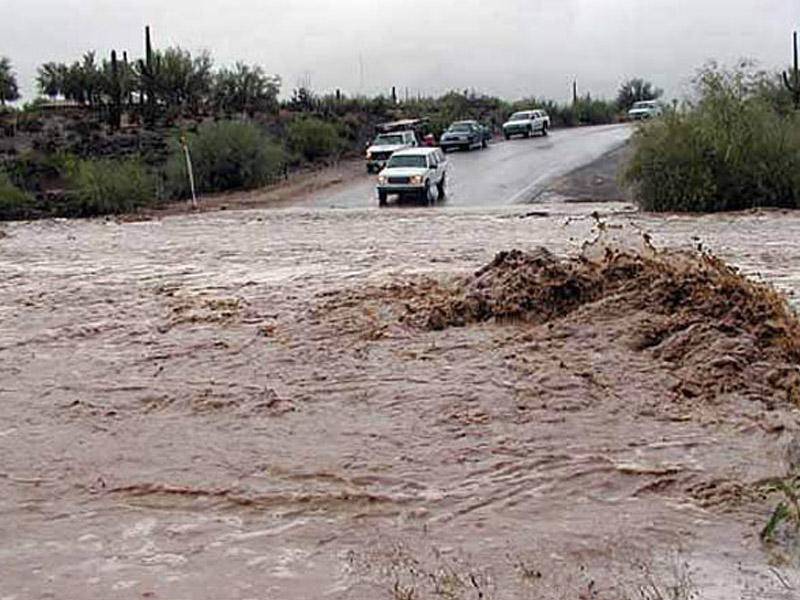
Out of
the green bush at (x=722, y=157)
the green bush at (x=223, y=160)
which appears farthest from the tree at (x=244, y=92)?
the green bush at (x=722, y=157)

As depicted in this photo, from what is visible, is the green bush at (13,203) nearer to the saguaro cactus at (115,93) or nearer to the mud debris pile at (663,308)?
the saguaro cactus at (115,93)

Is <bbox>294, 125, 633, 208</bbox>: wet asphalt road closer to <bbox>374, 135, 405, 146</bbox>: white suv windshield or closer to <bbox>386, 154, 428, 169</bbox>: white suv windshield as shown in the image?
<bbox>386, 154, 428, 169</bbox>: white suv windshield

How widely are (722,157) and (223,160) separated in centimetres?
2031

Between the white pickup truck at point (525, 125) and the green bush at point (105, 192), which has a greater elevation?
the white pickup truck at point (525, 125)

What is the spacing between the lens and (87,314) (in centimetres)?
1708

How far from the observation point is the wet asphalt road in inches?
1559

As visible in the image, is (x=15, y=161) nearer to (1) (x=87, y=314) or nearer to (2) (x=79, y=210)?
(2) (x=79, y=210)

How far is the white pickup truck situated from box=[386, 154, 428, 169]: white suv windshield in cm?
3099

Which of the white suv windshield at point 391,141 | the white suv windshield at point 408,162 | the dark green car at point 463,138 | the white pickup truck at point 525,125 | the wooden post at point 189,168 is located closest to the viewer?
the white suv windshield at point 408,162

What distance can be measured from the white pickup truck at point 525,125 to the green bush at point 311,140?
14613mm

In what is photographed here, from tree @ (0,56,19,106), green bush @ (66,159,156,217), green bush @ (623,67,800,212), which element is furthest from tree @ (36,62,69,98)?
green bush @ (623,67,800,212)

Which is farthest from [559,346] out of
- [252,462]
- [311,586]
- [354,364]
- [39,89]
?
[39,89]

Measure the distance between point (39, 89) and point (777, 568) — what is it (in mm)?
61162

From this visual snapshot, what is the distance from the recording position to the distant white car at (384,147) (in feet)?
165
